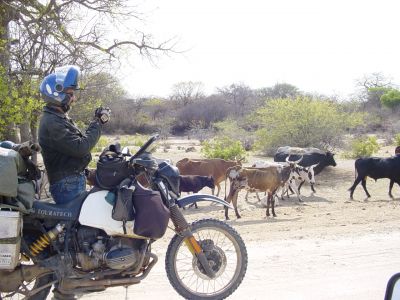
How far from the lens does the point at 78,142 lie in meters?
4.82

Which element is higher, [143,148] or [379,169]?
[143,148]

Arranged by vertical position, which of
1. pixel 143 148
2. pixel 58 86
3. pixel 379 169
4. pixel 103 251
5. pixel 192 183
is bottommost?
pixel 192 183

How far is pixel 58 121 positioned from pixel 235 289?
249cm

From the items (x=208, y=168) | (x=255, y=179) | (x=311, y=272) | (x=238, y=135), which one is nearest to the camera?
(x=311, y=272)

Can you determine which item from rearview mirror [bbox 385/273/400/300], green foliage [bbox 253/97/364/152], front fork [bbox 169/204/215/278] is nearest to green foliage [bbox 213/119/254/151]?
green foliage [bbox 253/97/364/152]

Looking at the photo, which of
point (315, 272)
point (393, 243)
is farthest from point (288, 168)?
point (315, 272)

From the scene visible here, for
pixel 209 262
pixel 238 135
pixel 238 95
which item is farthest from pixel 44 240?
pixel 238 95

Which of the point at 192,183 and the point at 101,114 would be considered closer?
the point at 101,114

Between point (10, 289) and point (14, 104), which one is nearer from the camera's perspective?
point (10, 289)

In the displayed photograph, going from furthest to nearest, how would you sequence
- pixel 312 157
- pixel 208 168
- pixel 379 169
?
pixel 312 157 < pixel 208 168 < pixel 379 169

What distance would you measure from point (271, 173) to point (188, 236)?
35.9 ft

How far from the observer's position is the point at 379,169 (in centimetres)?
1861

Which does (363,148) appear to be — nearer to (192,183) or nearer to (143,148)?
(192,183)

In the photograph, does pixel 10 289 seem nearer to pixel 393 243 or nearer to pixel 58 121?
pixel 58 121
